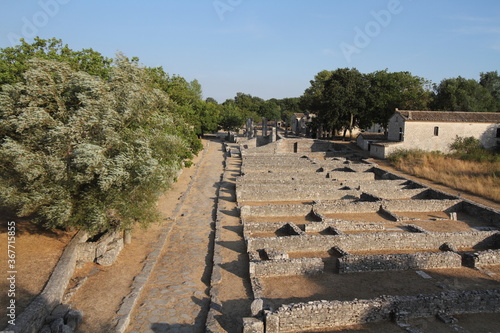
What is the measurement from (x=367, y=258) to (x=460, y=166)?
66.5 feet

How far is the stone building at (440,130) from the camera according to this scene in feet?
104

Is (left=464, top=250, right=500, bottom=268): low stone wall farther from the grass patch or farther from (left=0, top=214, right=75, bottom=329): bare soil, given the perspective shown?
(left=0, top=214, right=75, bottom=329): bare soil

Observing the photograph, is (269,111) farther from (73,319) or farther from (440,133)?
(73,319)

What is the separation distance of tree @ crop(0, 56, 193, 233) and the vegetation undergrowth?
18.9 metres

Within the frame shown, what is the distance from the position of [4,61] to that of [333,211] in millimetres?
16408

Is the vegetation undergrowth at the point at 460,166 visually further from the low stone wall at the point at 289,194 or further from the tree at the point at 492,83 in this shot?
the tree at the point at 492,83

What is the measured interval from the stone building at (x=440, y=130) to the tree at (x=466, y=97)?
5.86 meters

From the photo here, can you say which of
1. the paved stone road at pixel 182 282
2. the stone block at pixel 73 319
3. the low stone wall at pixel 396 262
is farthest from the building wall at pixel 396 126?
the stone block at pixel 73 319

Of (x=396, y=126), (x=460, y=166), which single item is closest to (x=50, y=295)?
(x=460, y=166)

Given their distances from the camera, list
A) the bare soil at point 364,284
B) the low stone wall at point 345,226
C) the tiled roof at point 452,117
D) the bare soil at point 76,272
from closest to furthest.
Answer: the bare soil at point 76,272, the bare soil at point 364,284, the low stone wall at point 345,226, the tiled roof at point 452,117

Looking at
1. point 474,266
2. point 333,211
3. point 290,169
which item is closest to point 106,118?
point 333,211

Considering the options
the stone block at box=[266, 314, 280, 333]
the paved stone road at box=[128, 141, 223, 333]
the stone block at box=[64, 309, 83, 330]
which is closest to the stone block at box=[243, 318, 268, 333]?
the stone block at box=[266, 314, 280, 333]

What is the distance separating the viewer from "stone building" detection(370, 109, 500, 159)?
→ 104 feet

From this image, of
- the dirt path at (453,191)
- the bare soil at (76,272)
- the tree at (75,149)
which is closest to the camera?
the bare soil at (76,272)
